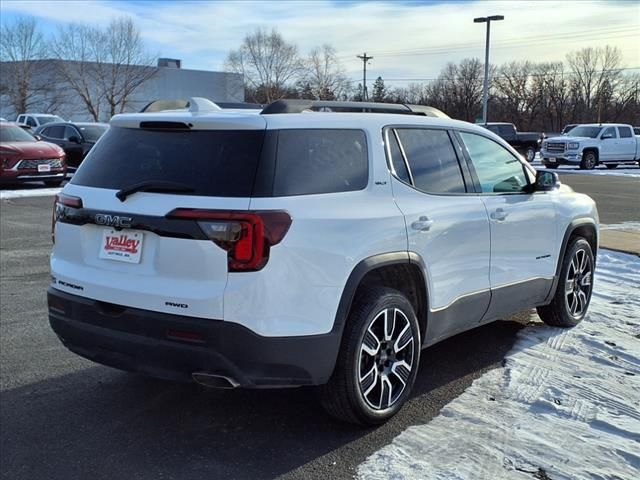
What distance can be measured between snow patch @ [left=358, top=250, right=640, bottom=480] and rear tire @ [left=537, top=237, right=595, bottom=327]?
0.22 m

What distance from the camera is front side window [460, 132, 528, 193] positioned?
4844 millimetres

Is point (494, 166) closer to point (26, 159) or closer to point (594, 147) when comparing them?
point (26, 159)

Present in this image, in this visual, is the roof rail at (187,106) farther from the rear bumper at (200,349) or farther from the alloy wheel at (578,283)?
the alloy wheel at (578,283)

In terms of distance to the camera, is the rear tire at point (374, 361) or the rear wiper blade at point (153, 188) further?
the rear tire at point (374, 361)

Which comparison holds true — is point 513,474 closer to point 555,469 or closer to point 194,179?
point 555,469

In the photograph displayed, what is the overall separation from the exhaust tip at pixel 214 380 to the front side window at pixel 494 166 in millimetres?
2391

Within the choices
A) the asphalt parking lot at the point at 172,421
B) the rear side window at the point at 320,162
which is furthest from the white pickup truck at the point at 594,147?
the rear side window at the point at 320,162

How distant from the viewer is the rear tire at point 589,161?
95.8 feet

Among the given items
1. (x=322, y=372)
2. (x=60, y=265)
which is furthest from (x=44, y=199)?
(x=322, y=372)

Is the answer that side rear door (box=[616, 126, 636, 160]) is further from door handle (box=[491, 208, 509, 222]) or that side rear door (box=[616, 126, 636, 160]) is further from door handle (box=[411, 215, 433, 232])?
door handle (box=[411, 215, 433, 232])

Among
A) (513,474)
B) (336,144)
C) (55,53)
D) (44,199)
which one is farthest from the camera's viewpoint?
(55,53)

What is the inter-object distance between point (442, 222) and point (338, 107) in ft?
3.18

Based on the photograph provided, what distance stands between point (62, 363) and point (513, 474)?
326 centimetres

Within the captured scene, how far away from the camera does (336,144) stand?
379 centimetres
